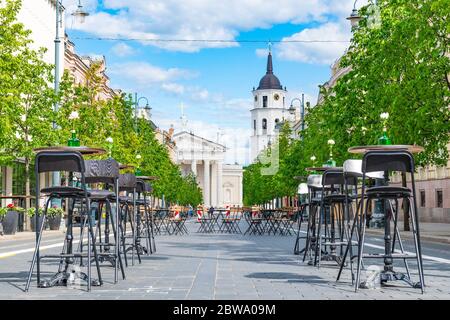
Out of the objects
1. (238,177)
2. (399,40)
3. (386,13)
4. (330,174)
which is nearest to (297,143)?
(386,13)

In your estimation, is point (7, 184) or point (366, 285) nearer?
point (366, 285)

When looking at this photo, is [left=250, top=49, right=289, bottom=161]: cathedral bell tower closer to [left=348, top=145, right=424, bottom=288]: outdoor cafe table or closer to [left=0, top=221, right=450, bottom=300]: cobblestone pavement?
[left=0, top=221, right=450, bottom=300]: cobblestone pavement

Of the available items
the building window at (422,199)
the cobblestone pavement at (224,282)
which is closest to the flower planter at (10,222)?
the cobblestone pavement at (224,282)

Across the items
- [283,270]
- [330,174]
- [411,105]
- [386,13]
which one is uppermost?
[386,13]

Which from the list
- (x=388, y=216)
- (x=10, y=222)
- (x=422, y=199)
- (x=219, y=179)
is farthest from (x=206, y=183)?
(x=388, y=216)

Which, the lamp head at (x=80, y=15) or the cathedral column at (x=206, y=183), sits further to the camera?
the cathedral column at (x=206, y=183)

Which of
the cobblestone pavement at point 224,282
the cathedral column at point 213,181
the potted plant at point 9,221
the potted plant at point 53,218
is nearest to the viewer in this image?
the cobblestone pavement at point 224,282

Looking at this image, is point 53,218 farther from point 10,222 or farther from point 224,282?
point 224,282

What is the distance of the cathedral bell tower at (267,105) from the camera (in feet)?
596

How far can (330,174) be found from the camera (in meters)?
12.1

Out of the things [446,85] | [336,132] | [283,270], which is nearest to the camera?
[283,270]

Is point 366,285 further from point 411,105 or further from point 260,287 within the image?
point 411,105

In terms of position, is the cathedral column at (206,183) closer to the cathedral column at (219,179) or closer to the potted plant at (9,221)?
the cathedral column at (219,179)

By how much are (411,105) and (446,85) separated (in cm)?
124
